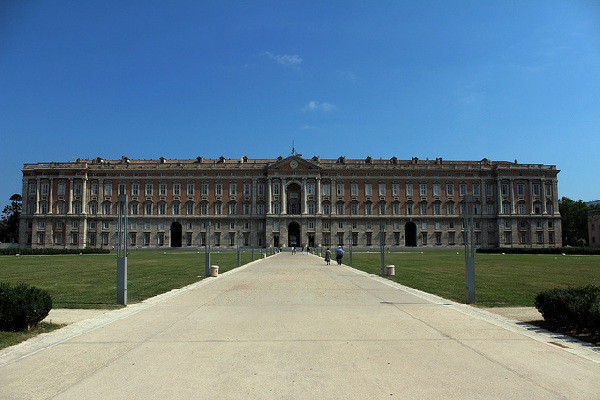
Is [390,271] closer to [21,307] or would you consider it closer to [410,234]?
[21,307]

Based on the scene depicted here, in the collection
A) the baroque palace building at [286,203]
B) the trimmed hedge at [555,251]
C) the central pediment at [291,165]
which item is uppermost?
the central pediment at [291,165]

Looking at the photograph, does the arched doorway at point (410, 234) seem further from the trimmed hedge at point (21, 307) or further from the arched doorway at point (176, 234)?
the trimmed hedge at point (21, 307)

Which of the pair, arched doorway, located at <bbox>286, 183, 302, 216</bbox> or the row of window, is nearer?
the row of window

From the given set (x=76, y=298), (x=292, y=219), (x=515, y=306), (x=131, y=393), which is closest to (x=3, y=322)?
(x=131, y=393)

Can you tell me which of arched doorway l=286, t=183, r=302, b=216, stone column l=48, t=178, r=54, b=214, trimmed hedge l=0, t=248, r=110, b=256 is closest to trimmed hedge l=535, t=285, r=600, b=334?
trimmed hedge l=0, t=248, r=110, b=256

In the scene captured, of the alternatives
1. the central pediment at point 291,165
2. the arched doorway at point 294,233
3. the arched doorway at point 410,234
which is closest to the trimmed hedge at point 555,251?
the arched doorway at point 410,234

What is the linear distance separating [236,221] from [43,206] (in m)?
39.6

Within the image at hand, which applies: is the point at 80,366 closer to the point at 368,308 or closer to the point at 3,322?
the point at 3,322

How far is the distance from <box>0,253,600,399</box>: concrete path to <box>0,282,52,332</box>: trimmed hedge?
0.61 meters

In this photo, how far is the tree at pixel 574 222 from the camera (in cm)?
11931

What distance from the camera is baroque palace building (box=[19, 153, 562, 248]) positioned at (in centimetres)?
9631

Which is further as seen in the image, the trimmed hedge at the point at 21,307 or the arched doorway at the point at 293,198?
the arched doorway at the point at 293,198

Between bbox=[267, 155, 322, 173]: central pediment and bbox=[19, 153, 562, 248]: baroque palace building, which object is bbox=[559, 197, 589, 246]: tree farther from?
bbox=[267, 155, 322, 173]: central pediment

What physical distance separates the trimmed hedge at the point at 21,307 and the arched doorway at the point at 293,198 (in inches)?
3529
